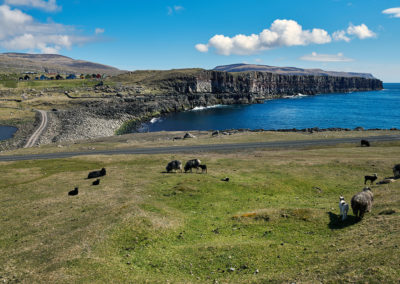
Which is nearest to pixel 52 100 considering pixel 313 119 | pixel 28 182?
pixel 28 182

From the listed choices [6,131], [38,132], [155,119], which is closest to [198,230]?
[38,132]

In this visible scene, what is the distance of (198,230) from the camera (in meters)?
23.8

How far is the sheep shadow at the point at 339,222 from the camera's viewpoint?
21.8m

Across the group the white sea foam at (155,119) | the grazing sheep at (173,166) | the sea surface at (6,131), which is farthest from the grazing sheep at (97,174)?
the white sea foam at (155,119)

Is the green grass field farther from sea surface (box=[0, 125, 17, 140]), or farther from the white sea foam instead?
the white sea foam

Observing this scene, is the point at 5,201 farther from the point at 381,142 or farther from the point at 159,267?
the point at 381,142

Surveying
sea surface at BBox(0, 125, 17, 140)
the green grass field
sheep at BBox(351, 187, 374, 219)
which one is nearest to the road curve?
sea surface at BBox(0, 125, 17, 140)

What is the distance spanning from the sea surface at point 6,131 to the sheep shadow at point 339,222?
11812cm

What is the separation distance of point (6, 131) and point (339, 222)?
432ft

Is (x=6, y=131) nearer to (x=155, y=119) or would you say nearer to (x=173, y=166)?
(x=155, y=119)

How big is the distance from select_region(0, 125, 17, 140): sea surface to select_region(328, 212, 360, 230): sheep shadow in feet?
388

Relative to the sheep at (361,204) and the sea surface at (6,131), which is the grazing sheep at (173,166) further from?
the sea surface at (6,131)

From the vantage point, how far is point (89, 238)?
22.1 m

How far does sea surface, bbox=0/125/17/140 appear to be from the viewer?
106 metres
